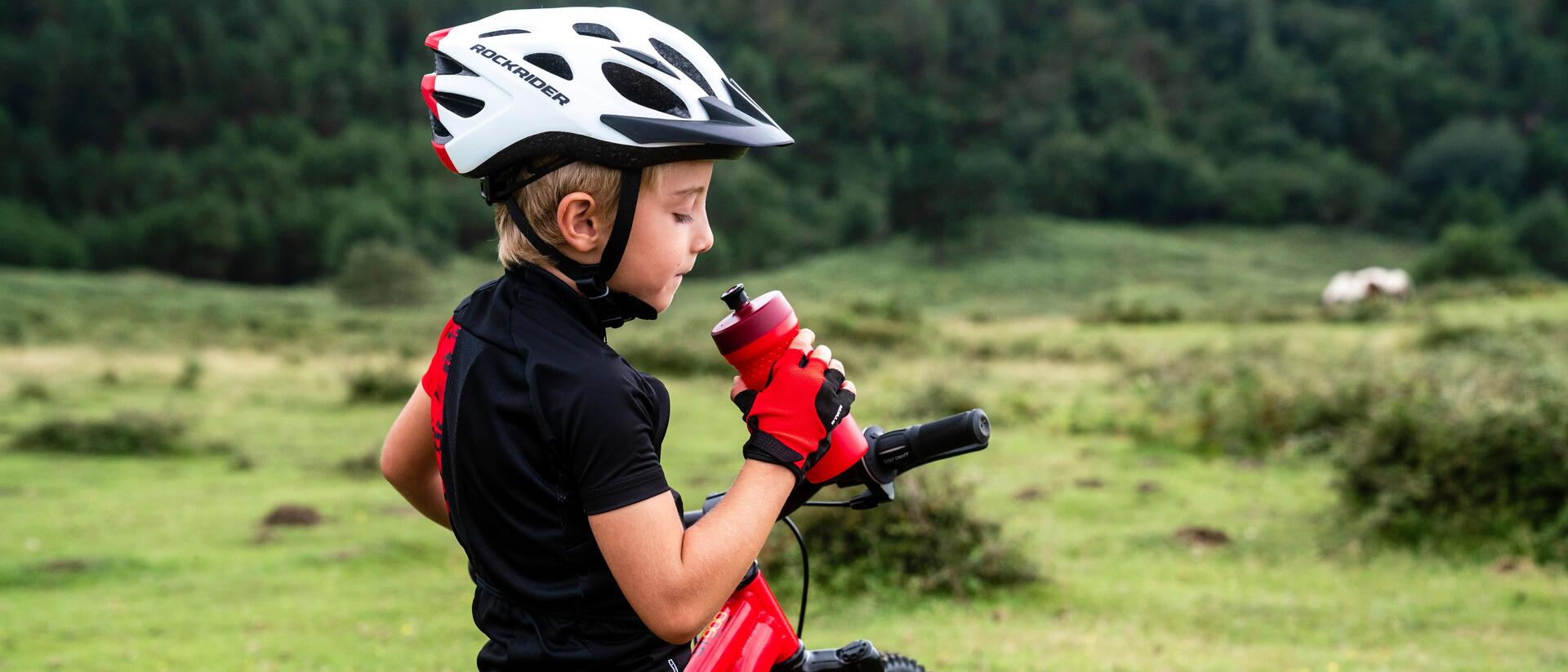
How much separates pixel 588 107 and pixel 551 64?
6.4 inches

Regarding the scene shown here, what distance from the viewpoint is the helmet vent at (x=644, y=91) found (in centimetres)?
215

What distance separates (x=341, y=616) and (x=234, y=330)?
34118 mm

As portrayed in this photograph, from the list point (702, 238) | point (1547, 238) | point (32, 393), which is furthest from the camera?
point (1547, 238)

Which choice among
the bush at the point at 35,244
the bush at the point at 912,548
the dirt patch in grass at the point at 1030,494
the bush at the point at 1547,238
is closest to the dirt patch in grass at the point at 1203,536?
the dirt patch in grass at the point at 1030,494

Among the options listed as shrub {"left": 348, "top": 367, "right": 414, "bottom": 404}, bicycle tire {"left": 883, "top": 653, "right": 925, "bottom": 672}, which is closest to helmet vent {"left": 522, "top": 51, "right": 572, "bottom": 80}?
bicycle tire {"left": 883, "top": 653, "right": 925, "bottom": 672}

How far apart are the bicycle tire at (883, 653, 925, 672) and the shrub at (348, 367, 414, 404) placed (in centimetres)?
1918

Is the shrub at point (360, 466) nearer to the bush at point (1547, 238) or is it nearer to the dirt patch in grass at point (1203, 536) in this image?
the dirt patch in grass at point (1203, 536)

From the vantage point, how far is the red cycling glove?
2033mm

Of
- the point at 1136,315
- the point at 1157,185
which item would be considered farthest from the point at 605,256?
the point at 1157,185

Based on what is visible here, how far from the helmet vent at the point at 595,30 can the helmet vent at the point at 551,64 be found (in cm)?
8

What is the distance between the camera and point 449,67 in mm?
2357

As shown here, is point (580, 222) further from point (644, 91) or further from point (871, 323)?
point (871, 323)

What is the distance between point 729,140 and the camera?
6.83 ft

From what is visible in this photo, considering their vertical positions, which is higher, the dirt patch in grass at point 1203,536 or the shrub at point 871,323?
the dirt patch in grass at point 1203,536
